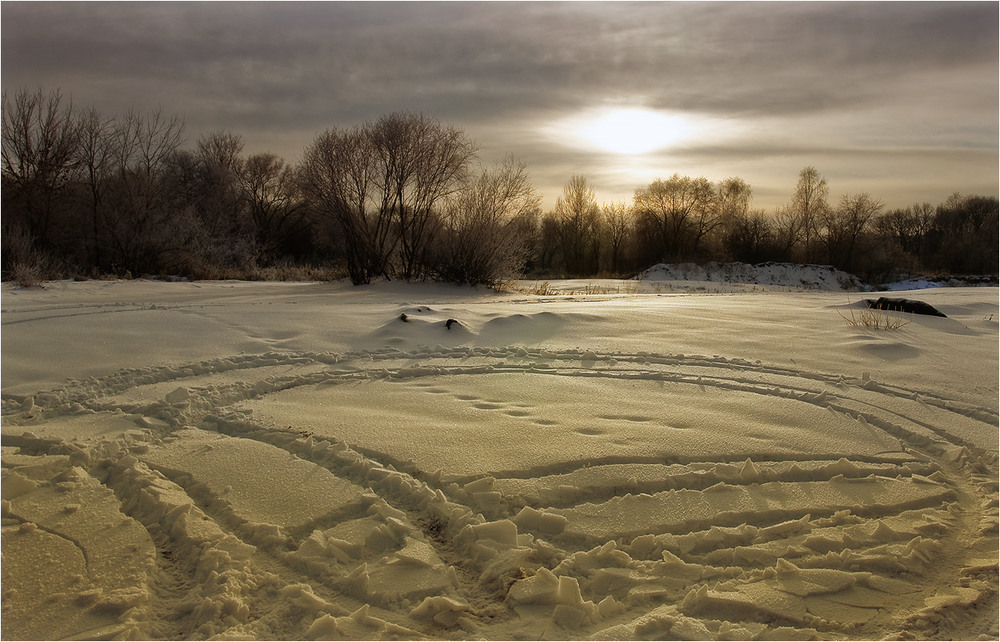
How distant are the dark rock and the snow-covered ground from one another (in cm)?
298

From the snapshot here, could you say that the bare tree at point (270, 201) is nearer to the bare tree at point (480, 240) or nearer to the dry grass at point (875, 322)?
the bare tree at point (480, 240)

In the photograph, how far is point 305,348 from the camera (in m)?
5.07

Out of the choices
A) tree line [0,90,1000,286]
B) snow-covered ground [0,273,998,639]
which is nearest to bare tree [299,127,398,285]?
tree line [0,90,1000,286]

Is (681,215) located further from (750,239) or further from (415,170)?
(415,170)

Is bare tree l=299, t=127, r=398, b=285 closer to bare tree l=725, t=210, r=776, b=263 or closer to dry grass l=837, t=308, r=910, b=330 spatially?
dry grass l=837, t=308, r=910, b=330

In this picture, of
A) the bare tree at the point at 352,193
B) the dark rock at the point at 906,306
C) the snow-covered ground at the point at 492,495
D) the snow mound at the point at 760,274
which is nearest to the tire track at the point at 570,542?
the snow-covered ground at the point at 492,495

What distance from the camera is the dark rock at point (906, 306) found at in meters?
7.27

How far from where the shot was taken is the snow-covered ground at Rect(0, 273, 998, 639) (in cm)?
185

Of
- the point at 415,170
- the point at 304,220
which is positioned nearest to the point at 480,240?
the point at 415,170

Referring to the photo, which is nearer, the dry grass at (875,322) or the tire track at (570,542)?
the tire track at (570,542)

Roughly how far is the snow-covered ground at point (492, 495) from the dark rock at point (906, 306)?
9.76 feet

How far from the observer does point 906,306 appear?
7434mm

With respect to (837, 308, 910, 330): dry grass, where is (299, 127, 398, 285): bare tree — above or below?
above

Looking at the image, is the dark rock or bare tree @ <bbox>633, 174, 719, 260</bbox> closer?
the dark rock
